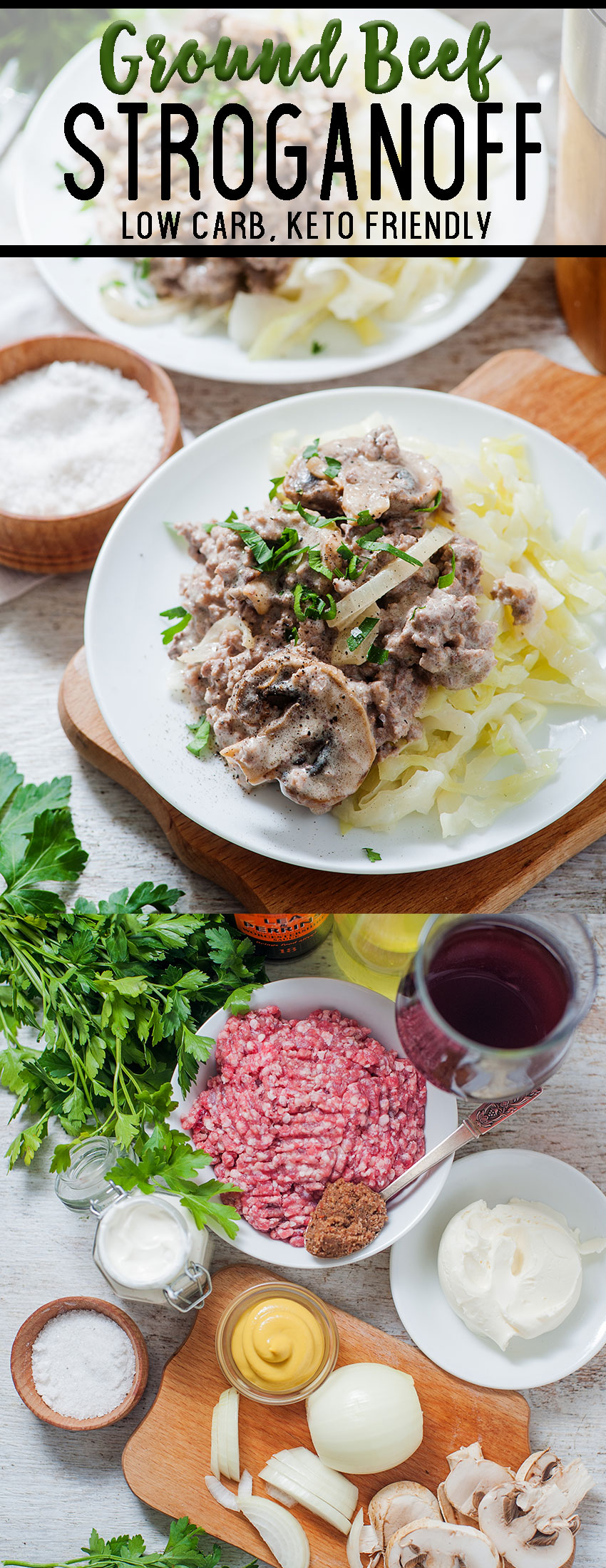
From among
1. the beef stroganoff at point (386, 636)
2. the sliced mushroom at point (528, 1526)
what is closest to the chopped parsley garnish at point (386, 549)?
the beef stroganoff at point (386, 636)

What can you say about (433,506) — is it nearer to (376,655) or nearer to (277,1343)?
(376,655)

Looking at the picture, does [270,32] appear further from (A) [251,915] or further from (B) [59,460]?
(A) [251,915]

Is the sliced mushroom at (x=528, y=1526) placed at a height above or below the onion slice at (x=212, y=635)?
below

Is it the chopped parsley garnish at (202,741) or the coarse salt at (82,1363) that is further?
the chopped parsley garnish at (202,741)

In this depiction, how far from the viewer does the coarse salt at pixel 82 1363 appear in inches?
68.5

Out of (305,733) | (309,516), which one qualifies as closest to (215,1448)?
(305,733)

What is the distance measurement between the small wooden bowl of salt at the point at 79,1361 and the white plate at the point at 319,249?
68.5 inches

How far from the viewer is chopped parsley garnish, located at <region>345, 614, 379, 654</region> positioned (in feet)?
5.83

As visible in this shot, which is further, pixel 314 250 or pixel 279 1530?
pixel 314 250

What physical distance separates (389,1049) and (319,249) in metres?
1.66

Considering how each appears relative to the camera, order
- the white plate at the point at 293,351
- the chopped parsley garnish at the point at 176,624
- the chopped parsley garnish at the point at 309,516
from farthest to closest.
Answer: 1. the white plate at the point at 293,351
2. the chopped parsley garnish at the point at 176,624
3. the chopped parsley garnish at the point at 309,516

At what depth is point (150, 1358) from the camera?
1.76m

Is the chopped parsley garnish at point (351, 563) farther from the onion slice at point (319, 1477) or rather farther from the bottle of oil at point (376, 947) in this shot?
the onion slice at point (319, 1477)

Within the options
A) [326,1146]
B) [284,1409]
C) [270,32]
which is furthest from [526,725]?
[270,32]
